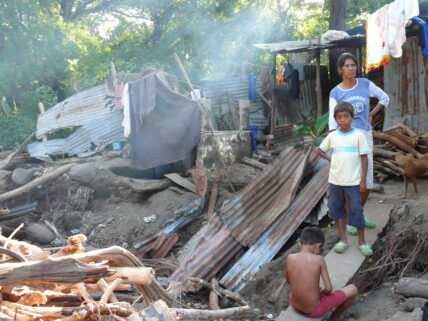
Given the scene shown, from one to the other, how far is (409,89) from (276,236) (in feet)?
15.8

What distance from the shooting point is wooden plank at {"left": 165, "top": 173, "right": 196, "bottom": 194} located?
8.87 m

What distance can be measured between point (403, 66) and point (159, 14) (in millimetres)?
10973

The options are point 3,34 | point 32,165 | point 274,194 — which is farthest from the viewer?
point 3,34

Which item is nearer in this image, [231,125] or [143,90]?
[143,90]

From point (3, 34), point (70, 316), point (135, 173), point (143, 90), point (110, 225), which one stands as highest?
point (3, 34)

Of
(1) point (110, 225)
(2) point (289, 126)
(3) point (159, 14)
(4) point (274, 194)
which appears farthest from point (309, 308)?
(3) point (159, 14)

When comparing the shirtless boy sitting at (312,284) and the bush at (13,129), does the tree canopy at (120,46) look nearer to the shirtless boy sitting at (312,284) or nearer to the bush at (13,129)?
the bush at (13,129)

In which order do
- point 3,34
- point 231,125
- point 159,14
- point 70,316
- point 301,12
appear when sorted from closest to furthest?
point 70,316 < point 231,125 < point 3,34 < point 159,14 < point 301,12

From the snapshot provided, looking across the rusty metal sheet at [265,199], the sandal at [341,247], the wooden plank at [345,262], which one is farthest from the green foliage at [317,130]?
the sandal at [341,247]

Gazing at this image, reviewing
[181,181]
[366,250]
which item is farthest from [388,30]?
[181,181]

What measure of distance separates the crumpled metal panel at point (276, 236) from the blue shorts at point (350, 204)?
1.36m

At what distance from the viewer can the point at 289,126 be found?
1242 centimetres

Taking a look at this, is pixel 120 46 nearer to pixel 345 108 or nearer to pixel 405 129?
pixel 405 129

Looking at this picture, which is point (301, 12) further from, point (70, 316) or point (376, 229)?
point (70, 316)
